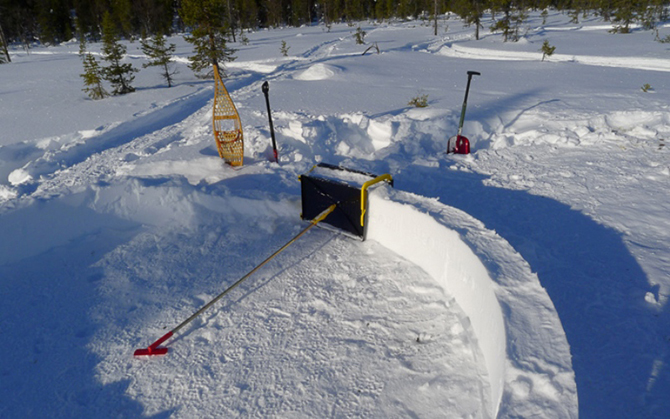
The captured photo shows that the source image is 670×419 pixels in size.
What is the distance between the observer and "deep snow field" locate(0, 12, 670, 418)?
109 inches

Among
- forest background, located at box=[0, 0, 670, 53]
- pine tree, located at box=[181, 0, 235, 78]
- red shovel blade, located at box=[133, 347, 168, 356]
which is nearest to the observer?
red shovel blade, located at box=[133, 347, 168, 356]

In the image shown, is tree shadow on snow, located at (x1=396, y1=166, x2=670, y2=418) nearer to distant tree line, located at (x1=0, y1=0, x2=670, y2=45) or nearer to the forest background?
the forest background

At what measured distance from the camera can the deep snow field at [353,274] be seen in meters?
2.76

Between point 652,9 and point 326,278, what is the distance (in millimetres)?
30861

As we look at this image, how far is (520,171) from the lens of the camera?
594 cm

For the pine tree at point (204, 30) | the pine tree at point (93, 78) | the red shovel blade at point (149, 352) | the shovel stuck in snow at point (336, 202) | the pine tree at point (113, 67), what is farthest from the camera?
the pine tree at point (204, 30)

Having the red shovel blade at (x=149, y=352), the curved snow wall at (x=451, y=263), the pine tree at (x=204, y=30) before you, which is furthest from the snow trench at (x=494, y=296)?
the pine tree at (x=204, y=30)

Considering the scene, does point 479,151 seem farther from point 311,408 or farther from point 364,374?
point 311,408

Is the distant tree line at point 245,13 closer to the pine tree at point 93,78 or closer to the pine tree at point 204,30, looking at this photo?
the pine tree at point 204,30

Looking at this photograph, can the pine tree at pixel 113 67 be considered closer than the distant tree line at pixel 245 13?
Yes

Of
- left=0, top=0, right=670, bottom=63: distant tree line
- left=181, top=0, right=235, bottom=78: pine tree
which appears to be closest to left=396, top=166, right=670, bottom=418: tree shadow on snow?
left=181, top=0, right=235, bottom=78: pine tree

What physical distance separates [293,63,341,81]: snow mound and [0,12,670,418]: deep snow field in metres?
5.86

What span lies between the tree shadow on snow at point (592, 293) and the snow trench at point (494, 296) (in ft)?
1.50

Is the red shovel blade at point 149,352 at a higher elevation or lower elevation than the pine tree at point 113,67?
lower
